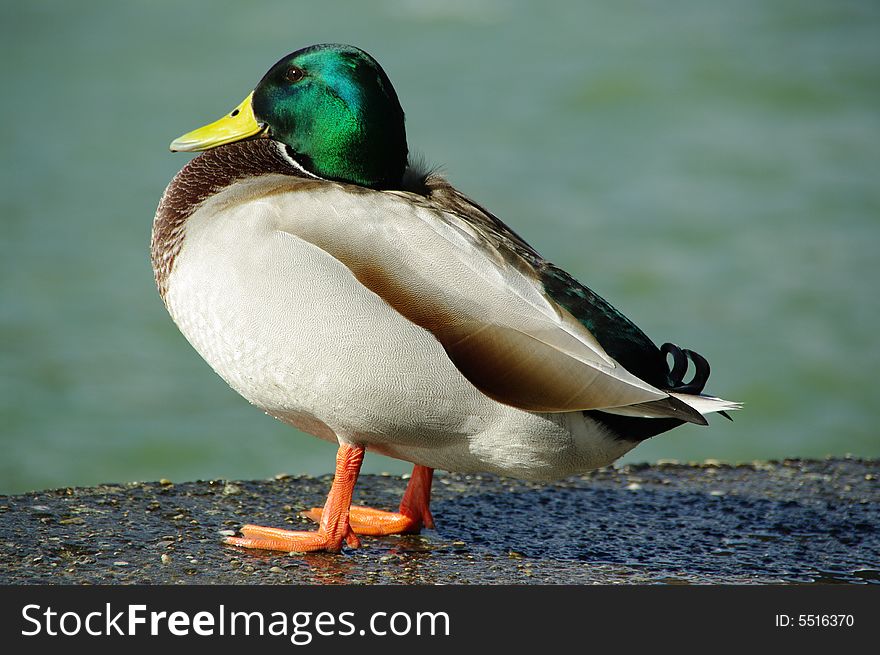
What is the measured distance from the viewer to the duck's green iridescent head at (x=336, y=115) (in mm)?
3885

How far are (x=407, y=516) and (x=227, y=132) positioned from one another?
141 cm

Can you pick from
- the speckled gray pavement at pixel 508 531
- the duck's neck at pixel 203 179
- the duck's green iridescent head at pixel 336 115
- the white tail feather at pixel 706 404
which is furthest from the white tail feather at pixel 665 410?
the duck's neck at pixel 203 179

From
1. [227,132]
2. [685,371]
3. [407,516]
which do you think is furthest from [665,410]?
[227,132]

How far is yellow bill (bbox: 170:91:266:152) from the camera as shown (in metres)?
4.04

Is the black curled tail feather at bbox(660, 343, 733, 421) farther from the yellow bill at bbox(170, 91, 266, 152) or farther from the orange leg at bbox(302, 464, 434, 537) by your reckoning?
the yellow bill at bbox(170, 91, 266, 152)

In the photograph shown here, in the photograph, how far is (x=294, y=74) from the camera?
393 centimetres

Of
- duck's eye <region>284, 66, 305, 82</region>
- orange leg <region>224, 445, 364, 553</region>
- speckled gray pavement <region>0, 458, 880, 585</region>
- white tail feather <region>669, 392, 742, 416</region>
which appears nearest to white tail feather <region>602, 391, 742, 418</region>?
white tail feather <region>669, 392, 742, 416</region>

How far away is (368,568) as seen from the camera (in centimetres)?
381

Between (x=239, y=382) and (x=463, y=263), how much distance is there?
76 centimetres

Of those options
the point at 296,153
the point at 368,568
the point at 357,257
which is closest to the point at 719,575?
the point at 368,568

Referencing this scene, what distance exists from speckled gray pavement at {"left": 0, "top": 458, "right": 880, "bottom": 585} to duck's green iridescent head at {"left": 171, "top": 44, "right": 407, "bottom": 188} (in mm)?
1226

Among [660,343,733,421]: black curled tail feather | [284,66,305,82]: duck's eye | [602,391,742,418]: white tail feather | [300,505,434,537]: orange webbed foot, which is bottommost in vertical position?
[300,505,434,537]: orange webbed foot

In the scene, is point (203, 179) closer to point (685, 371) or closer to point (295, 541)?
point (295, 541)

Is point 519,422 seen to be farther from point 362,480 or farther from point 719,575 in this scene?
point 362,480
